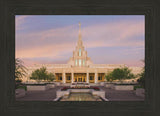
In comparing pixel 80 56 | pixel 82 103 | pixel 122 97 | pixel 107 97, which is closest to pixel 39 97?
pixel 107 97

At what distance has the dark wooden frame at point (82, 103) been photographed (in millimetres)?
4543

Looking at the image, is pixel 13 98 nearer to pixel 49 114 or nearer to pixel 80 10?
pixel 49 114

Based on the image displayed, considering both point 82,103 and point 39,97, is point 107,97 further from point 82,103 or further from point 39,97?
point 82,103

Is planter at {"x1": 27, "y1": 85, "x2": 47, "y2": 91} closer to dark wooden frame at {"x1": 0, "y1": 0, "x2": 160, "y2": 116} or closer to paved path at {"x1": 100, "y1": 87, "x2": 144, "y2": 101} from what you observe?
paved path at {"x1": 100, "y1": 87, "x2": 144, "y2": 101}

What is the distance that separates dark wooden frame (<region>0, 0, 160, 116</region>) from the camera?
4543 mm

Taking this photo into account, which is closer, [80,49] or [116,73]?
[116,73]

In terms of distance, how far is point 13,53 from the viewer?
484 cm

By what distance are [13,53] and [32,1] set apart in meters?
1.42

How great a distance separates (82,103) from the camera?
4.70 metres

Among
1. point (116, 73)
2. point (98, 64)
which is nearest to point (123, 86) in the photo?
point (116, 73)

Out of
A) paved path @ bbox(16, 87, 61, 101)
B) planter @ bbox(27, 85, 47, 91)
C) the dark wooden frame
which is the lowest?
planter @ bbox(27, 85, 47, 91)

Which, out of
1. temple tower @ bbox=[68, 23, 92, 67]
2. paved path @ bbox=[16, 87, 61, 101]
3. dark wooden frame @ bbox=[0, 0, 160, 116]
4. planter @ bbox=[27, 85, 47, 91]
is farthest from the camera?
temple tower @ bbox=[68, 23, 92, 67]

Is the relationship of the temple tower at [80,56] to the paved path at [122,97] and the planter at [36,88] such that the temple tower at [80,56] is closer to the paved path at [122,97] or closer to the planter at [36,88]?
the planter at [36,88]

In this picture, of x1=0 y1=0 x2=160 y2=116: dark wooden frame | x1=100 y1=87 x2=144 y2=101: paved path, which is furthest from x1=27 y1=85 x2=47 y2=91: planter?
x1=0 y1=0 x2=160 y2=116: dark wooden frame
